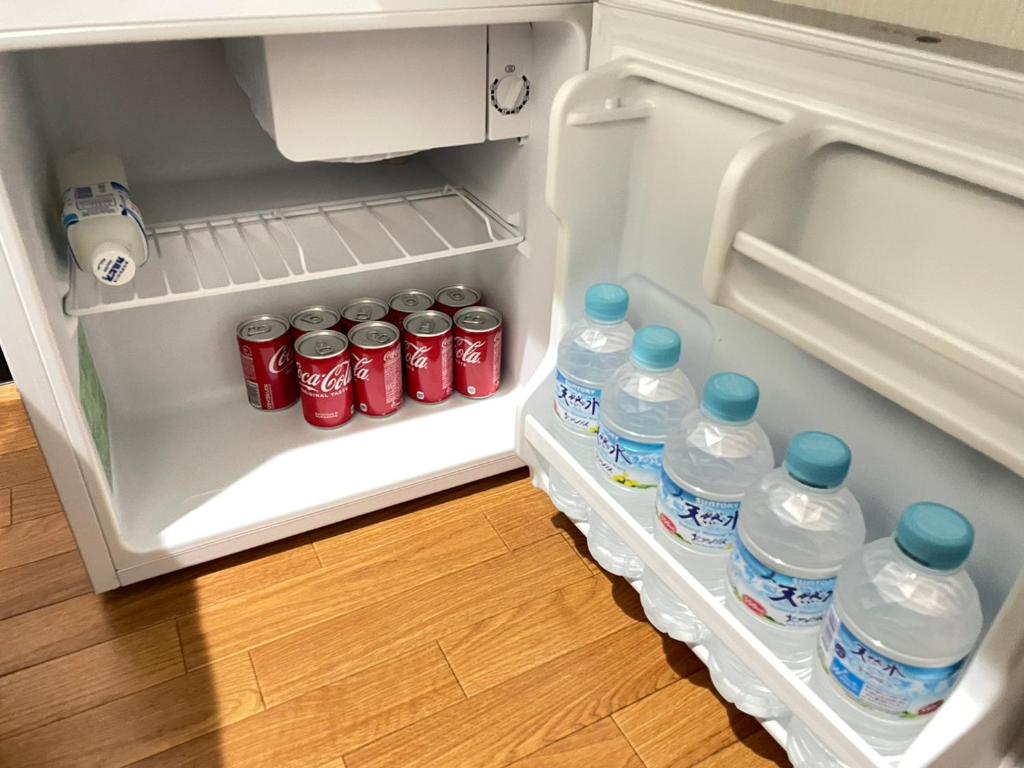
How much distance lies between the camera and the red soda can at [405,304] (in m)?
1.40

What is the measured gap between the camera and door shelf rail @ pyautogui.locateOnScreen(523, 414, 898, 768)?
66cm

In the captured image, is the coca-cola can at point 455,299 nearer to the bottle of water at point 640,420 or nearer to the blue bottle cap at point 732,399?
the bottle of water at point 640,420

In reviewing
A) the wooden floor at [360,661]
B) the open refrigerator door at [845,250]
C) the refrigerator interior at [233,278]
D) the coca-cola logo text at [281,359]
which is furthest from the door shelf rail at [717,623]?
the coca-cola logo text at [281,359]

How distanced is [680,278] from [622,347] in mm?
120

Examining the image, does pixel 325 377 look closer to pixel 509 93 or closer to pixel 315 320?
pixel 315 320

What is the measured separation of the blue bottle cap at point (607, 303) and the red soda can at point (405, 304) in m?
0.51

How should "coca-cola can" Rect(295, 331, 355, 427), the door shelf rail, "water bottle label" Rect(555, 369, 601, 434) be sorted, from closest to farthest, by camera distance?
the door shelf rail
"water bottle label" Rect(555, 369, 601, 434)
"coca-cola can" Rect(295, 331, 355, 427)

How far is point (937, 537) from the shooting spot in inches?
23.4

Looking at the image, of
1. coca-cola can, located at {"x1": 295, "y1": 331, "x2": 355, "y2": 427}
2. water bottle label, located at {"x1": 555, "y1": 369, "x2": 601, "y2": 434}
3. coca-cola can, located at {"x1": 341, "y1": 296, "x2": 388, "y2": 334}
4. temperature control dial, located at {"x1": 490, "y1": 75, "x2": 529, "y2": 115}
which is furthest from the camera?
coca-cola can, located at {"x1": 341, "y1": 296, "x2": 388, "y2": 334}

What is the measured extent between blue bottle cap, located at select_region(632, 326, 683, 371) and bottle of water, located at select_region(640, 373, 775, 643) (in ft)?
0.20

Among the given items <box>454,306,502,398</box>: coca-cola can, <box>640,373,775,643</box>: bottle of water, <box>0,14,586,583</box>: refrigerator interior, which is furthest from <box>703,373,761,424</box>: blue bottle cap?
<box>454,306,502,398</box>: coca-cola can

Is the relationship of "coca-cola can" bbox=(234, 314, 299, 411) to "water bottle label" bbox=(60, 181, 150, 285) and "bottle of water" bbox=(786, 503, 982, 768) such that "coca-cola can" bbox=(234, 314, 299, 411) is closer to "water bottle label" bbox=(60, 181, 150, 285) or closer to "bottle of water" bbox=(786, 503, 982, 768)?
"water bottle label" bbox=(60, 181, 150, 285)

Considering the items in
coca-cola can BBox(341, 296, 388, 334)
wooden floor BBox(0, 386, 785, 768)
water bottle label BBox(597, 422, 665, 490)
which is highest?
water bottle label BBox(597, 422, 665, 490)

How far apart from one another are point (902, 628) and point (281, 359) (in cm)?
102
